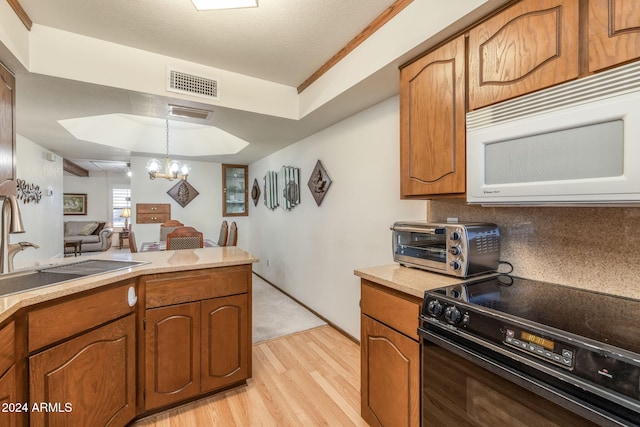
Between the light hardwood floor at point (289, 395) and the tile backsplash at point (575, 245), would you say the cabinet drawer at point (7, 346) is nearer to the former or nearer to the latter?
the light hardwood floor at point (289, 395)

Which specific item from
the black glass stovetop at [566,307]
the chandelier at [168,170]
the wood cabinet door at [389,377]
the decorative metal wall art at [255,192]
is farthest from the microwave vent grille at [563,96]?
the decorative metal wall art at [255,192]

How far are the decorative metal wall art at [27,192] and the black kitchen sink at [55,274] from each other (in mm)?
3098

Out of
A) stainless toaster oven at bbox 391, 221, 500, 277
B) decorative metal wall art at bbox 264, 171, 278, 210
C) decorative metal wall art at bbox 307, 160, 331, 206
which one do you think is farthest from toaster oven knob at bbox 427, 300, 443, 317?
decorative metal wall art at bbox 264, 171, 278, 210

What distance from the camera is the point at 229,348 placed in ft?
6.32

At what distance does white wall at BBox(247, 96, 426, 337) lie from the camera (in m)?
2.30

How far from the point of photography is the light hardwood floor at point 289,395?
1.74 meters

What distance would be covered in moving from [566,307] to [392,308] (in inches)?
26.6

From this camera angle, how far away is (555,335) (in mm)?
822

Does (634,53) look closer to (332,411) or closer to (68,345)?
(332,411)

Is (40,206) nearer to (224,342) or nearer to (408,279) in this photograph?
(224,342)

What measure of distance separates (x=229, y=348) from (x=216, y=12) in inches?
83.9

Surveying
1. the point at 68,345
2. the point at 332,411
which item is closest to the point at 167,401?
the point at 68,345

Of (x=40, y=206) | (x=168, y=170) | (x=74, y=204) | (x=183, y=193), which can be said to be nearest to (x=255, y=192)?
(x=183, y=193)

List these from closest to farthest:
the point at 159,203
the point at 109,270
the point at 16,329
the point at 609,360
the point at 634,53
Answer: the point at 609,360 < the point at 634,53 < the point at 16,329 < the point at 109,270 < the point at 159,203
